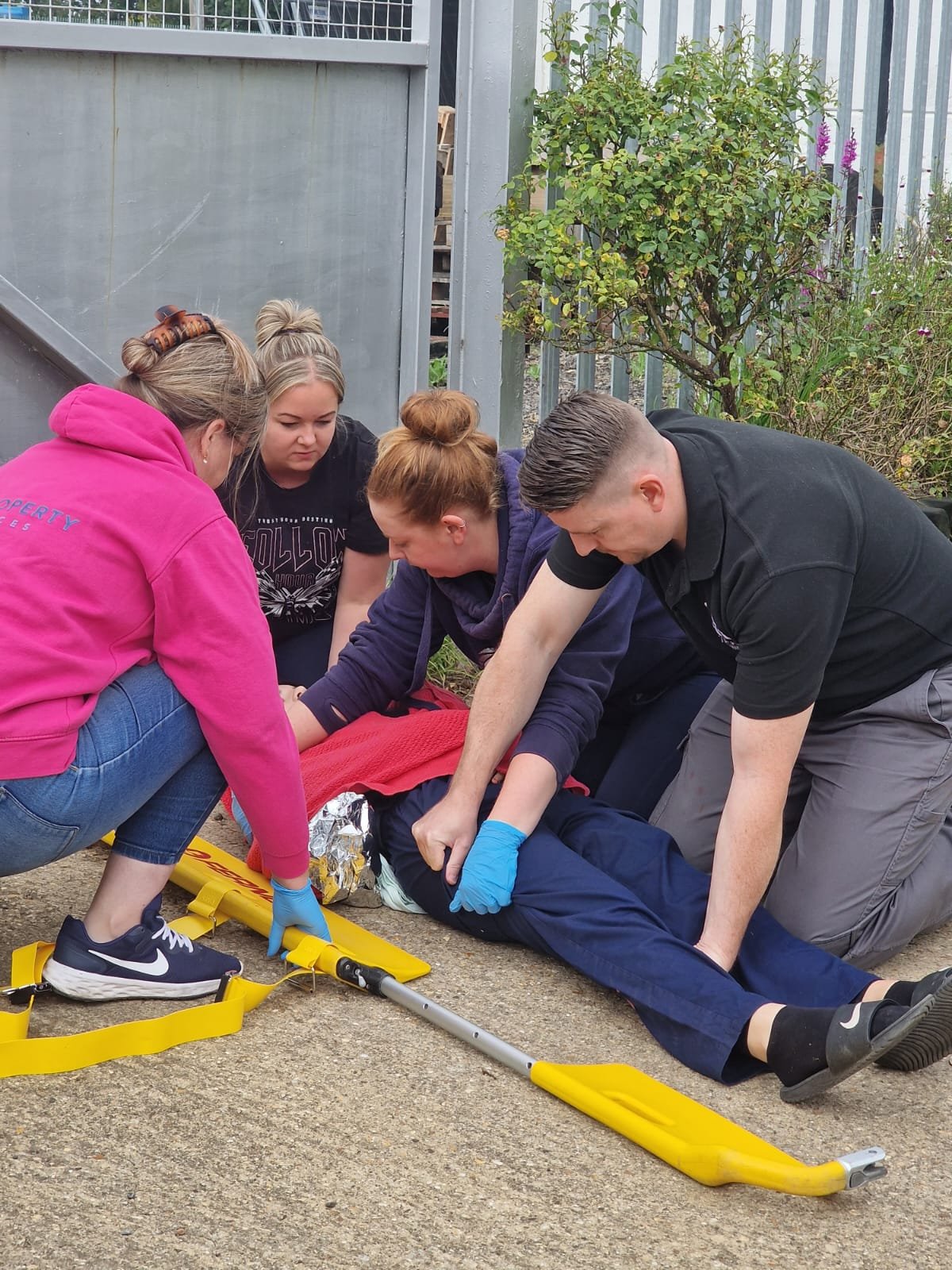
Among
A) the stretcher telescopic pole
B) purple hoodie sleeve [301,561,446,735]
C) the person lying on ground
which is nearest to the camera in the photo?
the stretcher telescopic pole

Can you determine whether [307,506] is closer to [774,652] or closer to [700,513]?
[700,513]

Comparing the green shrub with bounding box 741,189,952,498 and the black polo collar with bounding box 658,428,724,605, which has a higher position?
the green shrub with bounding box 741,189,952,498

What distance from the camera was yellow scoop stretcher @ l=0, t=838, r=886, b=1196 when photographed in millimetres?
1805

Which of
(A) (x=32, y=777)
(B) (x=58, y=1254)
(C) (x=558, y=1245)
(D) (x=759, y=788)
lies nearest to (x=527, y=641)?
(D) (x=759, y=788)

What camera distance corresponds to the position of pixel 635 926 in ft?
7.84

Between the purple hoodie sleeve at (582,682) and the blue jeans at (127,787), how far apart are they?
755 millimetres

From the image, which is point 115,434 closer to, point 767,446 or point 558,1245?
point 767,446

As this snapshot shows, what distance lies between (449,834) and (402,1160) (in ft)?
2.81

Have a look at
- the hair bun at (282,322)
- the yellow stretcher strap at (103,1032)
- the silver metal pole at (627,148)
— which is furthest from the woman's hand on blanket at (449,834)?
the silver metal pole at (627,148)

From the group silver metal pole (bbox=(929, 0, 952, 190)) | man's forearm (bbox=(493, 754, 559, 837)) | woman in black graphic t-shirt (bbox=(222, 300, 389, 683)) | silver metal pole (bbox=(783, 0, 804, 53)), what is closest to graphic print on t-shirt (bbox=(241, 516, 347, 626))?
woman in black graphic t-shirt (bbox=(222, 300, 389, 683))

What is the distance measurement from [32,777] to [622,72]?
10.5 ft

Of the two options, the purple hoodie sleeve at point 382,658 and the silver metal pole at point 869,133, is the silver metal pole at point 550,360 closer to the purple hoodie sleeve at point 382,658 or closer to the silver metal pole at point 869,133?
the silver metal pole at point 869,133

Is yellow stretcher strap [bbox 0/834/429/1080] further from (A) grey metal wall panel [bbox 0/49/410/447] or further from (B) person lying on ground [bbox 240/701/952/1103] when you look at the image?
(A) grey metal wall panel [bbox 0/49/410/447]

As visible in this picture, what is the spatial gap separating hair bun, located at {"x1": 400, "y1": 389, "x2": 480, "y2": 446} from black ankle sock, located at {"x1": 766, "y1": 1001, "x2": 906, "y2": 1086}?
1352 mm
